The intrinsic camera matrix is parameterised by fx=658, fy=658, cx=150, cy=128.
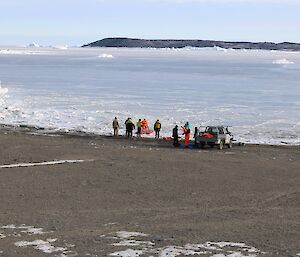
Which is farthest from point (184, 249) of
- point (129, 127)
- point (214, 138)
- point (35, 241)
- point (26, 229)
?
point (129, 127)

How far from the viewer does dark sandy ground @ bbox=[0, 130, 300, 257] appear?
12.6 meters

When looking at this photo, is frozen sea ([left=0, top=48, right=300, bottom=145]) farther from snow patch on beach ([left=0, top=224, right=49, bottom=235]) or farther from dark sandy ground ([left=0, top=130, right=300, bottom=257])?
snow patch on beach ([left=0, top=224, right=49, bottom=235])

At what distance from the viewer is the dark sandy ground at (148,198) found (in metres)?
12.6

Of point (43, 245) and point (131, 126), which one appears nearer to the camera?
point (43, 245)

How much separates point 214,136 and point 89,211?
15.8 m

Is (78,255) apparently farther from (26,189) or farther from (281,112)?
(281,112)

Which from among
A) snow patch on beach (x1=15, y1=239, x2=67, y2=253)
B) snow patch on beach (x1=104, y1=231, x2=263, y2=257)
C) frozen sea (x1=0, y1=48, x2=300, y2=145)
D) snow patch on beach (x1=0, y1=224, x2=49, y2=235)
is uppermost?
snow patch on beach (x1=15, y1=239, x2=67, y2=253)

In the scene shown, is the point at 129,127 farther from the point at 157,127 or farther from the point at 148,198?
the point at 148,198

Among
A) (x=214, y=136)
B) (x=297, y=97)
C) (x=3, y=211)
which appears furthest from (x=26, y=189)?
(x=297, y=97)

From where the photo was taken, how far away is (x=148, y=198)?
17547 millimetres

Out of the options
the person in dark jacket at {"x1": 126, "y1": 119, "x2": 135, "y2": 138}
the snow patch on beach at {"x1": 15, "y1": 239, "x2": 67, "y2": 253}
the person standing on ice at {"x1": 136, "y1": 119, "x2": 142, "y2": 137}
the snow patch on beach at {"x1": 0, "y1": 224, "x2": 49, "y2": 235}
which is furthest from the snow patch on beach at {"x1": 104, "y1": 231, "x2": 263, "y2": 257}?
the person standing on ice at {"x1": 136, "y1": 119, "x2": 142, "y2": 137}

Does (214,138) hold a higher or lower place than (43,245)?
→ lower

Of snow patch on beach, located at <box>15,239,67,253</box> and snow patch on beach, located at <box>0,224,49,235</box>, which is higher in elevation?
snow patch on beach, located at <box>15,239,67,253</box>

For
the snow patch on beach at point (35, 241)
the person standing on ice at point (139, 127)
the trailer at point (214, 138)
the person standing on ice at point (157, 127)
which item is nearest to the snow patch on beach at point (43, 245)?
the snow patch on beach at point (35, 241)
